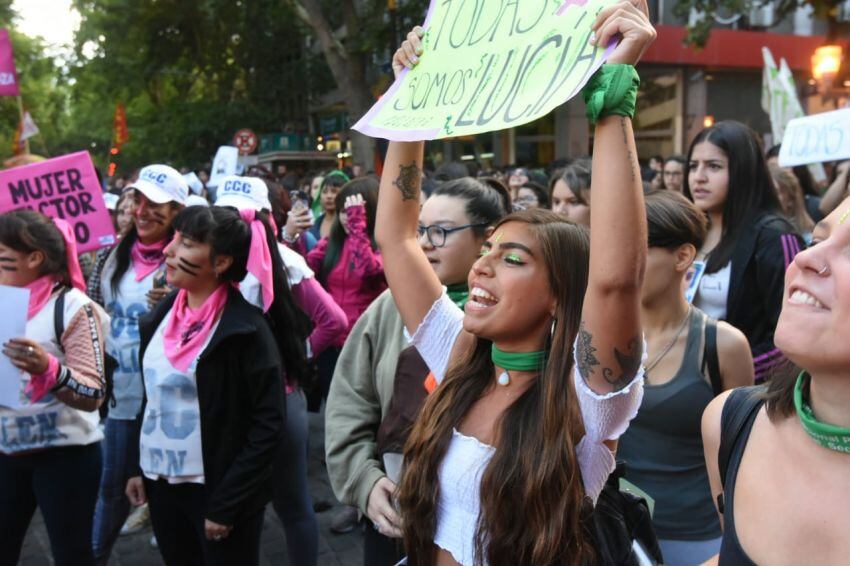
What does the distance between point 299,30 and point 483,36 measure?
2639 cm

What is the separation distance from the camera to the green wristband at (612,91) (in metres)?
1.52

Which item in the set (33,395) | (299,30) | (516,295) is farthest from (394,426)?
(299,30)

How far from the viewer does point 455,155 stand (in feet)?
77.5

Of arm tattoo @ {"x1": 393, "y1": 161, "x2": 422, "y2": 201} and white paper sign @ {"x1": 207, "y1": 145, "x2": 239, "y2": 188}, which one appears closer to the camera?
arm tattoo @ {"x1": 393, "y1": 161, "x2": 422, "y2": 201}

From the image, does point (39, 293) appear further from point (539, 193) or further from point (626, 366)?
point (539, 193)

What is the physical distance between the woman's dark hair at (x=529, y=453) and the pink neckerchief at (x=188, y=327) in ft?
4.24

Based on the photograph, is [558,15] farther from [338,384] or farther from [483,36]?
[338,384]

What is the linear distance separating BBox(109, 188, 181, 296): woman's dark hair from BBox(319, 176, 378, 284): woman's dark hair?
1361 mm

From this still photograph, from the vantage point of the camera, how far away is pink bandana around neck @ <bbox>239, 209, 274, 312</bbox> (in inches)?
123

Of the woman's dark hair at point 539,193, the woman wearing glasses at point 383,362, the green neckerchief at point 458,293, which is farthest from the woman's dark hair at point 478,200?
the woman's dark hair at point 539,193

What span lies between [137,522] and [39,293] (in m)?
2.04

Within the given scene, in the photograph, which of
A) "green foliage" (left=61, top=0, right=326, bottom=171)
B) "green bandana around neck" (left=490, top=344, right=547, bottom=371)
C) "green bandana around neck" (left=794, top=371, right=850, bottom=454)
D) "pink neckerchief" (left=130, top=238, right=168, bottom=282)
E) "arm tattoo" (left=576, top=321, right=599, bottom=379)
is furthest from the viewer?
"green foliage" (left=61, top=0, right=326, bottom=171)

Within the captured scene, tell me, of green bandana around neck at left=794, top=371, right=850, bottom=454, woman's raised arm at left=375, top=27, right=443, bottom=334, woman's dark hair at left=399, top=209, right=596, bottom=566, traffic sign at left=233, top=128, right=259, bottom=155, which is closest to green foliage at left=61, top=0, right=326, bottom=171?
traffic sign at left=233, top=128, right=259, bottom=155

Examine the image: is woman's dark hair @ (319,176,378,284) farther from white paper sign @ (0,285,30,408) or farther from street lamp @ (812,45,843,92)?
street lamp @ (812,45,843,92)
